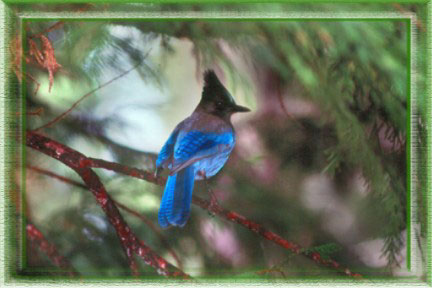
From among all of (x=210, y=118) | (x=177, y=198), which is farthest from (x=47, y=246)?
(x=210, y=118)

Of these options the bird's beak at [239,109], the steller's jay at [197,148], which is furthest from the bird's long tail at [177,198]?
the bird's beak at [239,109]

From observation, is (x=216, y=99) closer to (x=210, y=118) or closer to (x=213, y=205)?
(x=210, y=118)

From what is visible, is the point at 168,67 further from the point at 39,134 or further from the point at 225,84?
the point at 39,134

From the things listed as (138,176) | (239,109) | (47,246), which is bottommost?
(47,246)

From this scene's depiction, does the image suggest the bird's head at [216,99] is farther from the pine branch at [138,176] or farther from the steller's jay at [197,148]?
the pine branch at [138,176]

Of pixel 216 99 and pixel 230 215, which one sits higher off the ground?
pixel 216 99

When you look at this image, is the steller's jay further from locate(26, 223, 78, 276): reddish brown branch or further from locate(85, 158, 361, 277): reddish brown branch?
locate(26, 223, 78, 276): reddish brown branch
